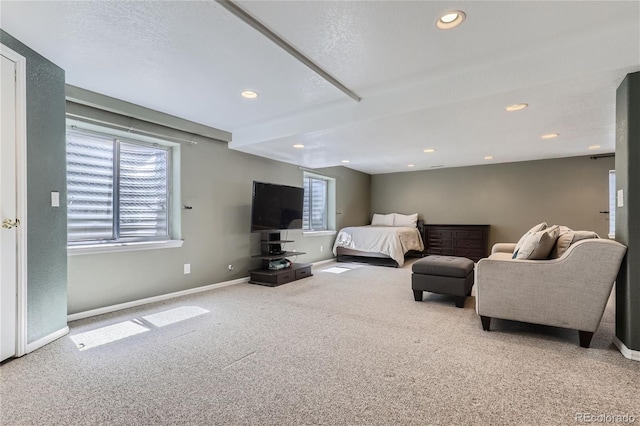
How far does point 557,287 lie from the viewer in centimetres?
228

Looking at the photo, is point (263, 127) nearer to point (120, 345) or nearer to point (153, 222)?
point (153, 222)

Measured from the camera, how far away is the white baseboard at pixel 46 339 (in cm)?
217

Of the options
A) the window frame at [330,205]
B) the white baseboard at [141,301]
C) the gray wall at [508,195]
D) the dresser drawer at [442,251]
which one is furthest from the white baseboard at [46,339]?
the gray wall at [508,195]

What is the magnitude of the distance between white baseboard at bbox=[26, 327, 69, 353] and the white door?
0.10 metres

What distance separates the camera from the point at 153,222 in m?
3.66

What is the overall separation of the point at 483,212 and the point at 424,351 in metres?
5.36

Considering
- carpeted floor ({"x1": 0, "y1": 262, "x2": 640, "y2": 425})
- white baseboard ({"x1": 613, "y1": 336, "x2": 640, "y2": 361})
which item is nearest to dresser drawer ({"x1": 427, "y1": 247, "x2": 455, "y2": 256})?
carpeted floor ({"x1": 0, "y1": 262, "x2": 640, "y2": 425})

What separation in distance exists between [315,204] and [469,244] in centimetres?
333

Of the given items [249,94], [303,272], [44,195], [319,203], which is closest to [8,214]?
[44,195]

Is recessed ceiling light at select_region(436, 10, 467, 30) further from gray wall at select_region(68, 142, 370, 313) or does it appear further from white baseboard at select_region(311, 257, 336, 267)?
white baseboard at select_region(311, 257, 336, 267)

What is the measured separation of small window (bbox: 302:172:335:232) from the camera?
6.31 meters

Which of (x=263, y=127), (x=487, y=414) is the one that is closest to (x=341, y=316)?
(x=487, y=414)

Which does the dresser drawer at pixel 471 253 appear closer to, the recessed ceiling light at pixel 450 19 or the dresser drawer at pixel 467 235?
the dresser drawer at pixel 467 235

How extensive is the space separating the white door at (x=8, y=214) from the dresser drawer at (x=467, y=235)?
669 centimetres
